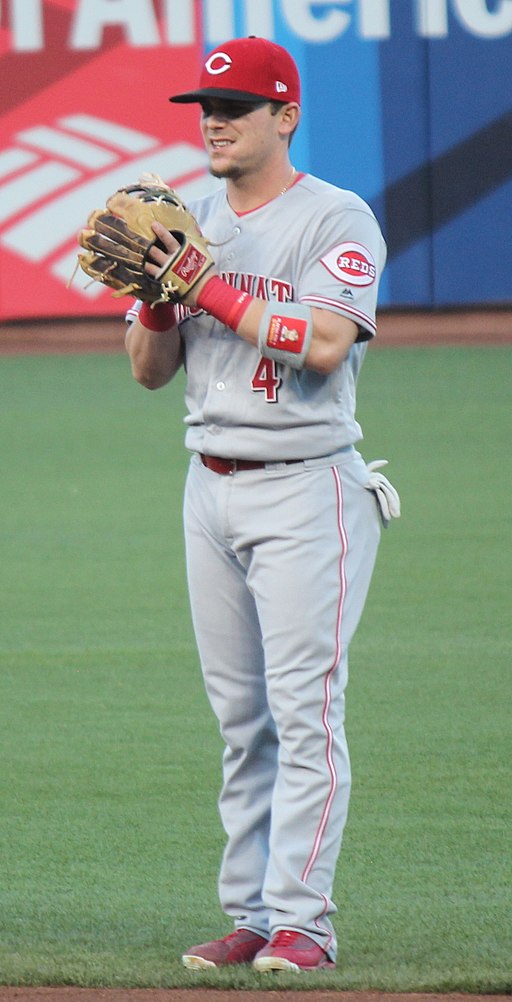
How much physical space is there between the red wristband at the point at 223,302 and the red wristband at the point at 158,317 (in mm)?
169

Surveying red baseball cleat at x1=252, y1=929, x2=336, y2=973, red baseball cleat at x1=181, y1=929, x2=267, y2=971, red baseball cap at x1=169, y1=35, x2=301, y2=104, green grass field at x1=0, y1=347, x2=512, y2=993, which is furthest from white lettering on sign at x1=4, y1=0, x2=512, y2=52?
red baseball cleat at x1=252, y1=929, x2=336, y2=973

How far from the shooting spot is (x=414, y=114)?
1552 cm

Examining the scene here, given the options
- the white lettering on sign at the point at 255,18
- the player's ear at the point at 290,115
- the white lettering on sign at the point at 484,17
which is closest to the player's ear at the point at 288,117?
the player's ear at the point at 290,115

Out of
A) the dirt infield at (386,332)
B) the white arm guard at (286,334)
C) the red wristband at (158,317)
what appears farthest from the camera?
the dirt infield at (386,332)

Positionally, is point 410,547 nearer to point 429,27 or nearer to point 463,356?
point 463,356

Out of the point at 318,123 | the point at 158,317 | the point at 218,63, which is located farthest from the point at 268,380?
the point at 318,123

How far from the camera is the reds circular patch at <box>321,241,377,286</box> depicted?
3.04 meters

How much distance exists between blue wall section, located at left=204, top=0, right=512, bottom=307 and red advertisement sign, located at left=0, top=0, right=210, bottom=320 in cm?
91

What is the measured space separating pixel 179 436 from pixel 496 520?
136 inches

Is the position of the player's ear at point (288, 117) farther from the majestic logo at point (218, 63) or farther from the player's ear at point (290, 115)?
the majestic logo at point (218, 63)

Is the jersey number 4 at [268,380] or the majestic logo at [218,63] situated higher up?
the majestic logo at [218,63]

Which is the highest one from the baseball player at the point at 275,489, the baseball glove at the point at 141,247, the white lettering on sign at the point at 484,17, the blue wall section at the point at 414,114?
the white lettering on sign at the point at 484,17

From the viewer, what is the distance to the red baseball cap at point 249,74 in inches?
121

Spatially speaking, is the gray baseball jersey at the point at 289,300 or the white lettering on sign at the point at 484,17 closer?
the gray baseball jersey at the point at 289,300
